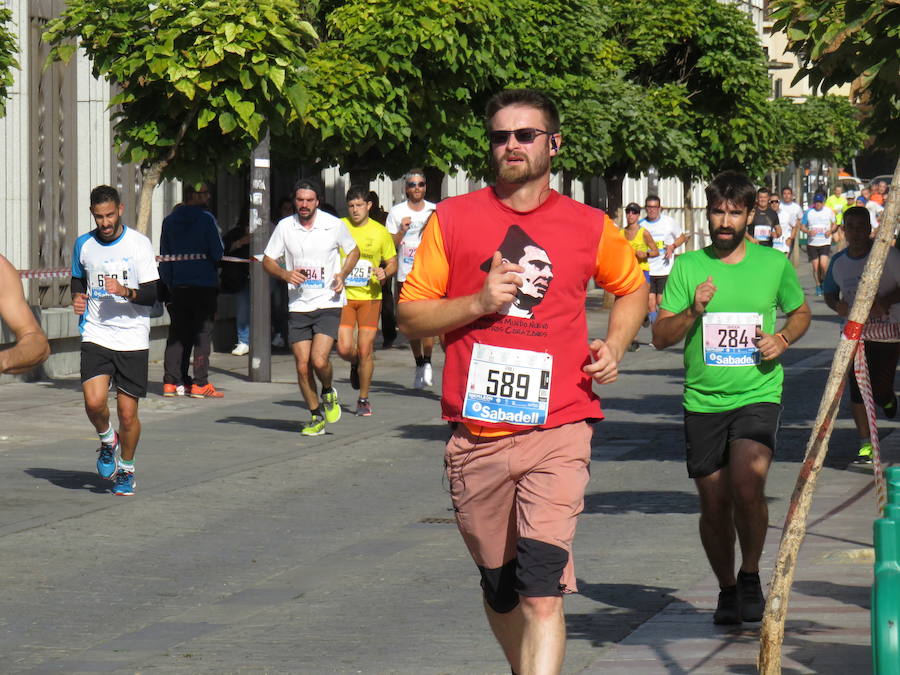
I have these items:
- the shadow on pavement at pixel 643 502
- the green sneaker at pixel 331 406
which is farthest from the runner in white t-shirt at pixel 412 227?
the shadow on pavement at pixel 643 502

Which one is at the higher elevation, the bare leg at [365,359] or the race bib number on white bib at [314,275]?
the race bib number on white bib at [314,275]

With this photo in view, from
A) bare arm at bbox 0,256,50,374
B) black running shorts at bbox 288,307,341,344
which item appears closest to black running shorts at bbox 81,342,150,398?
black running shorts at bbox 288,307,341,344

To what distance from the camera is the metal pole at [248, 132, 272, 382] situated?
56.3 ft

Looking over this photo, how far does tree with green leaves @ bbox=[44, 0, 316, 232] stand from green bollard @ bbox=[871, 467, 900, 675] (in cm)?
1066

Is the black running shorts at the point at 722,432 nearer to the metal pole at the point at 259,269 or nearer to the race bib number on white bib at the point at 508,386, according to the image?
the race bib number on white bib at the point at 508,386

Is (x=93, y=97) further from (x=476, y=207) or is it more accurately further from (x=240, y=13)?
(x=476, y=207)

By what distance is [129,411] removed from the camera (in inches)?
412

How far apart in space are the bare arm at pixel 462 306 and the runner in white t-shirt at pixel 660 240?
1782 cm

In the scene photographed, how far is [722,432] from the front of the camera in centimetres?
707

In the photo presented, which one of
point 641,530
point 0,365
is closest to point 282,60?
point 641,530

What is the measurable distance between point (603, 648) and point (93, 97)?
14181 millimetres

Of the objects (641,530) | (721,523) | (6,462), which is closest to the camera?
(721,523)

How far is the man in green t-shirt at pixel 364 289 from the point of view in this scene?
578 inches

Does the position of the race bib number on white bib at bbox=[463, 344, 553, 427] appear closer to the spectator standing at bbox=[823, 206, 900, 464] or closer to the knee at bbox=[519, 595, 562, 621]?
the knee at bbox=[519, 595, 562, 621]
